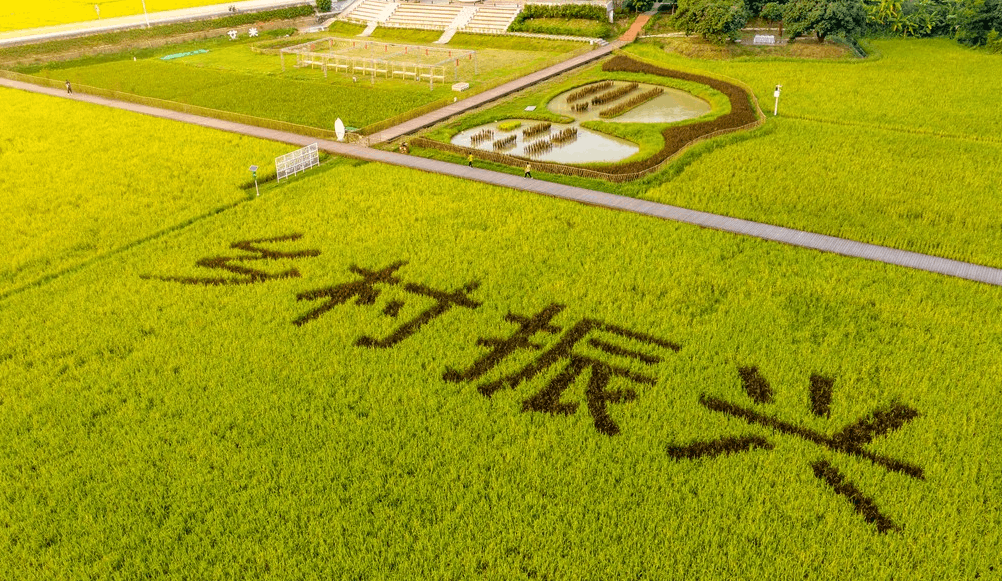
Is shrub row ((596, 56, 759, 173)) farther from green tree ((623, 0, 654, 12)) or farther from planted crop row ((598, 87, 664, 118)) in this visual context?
green tree ((623, 0, 654, 12))

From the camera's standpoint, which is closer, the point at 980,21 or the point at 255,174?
the point at 255,174

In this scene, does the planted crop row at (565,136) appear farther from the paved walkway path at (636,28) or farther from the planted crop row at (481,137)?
the paved walkway path at (636,28)

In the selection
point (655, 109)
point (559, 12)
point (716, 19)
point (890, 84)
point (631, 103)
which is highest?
point (559, 12)

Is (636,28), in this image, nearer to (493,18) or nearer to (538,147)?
(493,18)

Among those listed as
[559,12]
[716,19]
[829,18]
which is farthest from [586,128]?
[559,12]

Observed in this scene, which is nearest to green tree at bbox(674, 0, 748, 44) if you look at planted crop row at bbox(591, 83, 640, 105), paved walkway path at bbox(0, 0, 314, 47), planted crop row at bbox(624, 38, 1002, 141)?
planted crop row at bbox(624, 38, 1002, 141)

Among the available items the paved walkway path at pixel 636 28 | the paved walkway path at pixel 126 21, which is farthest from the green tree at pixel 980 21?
the paved walkway path at pixel 126 21
